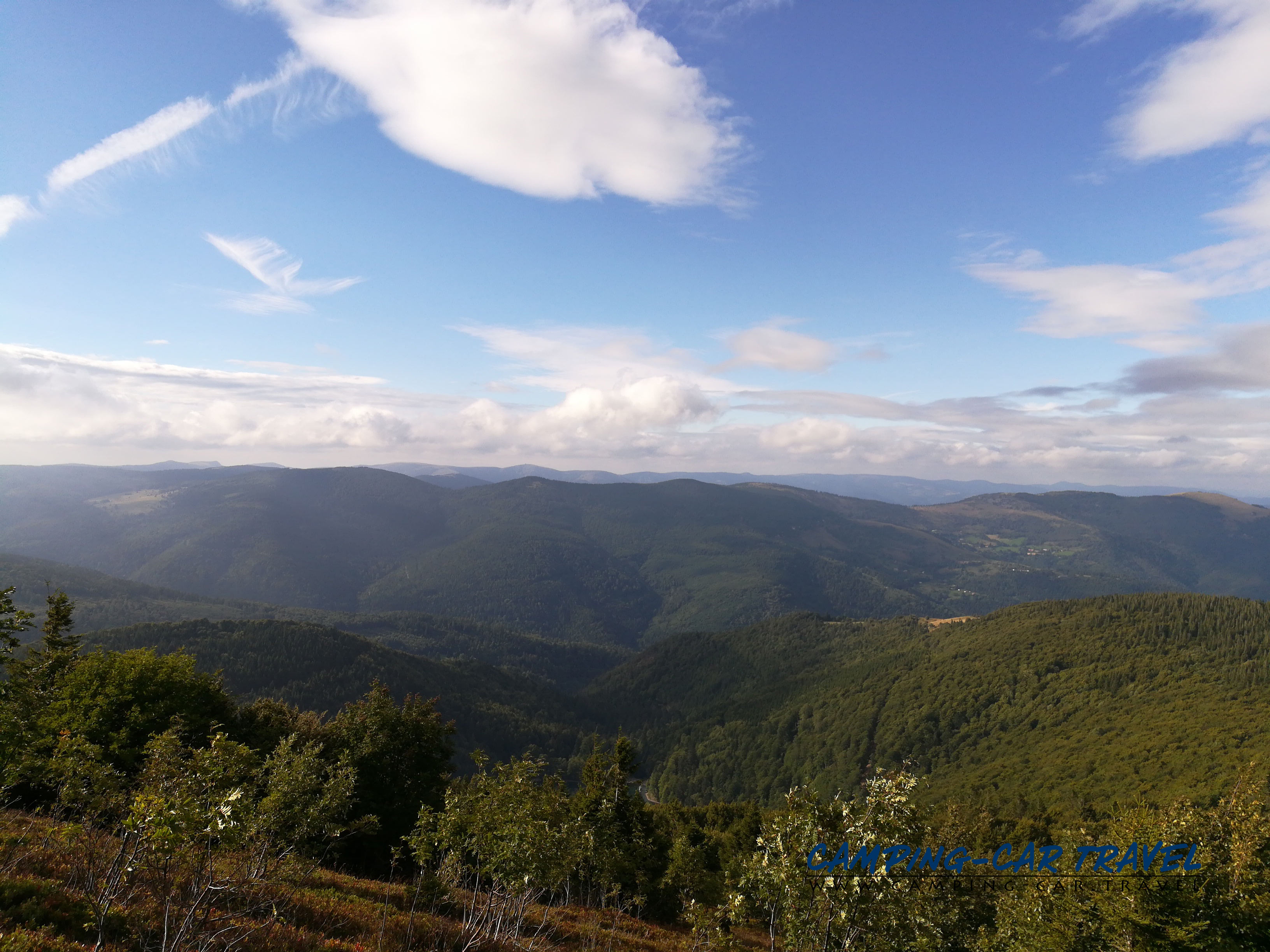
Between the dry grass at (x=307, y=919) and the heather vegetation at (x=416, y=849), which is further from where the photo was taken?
the heather vegetation at (x=416, y=849)

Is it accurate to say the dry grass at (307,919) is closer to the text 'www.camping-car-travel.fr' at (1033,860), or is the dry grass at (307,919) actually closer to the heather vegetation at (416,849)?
the heather vegetation at (416,849)

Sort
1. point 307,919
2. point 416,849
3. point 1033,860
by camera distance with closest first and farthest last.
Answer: point 307,919
point 416,849
point 1033,860

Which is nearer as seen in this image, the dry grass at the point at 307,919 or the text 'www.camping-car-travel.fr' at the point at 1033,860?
the dry grass at the point at 307,919

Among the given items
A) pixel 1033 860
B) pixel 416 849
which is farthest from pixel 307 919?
pixel 1033 860

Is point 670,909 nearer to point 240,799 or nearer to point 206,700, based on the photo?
point 206,700

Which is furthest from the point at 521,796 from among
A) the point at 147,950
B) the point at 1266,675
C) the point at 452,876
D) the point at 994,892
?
the point at 1266,675

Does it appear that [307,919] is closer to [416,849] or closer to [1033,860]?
[416,849]

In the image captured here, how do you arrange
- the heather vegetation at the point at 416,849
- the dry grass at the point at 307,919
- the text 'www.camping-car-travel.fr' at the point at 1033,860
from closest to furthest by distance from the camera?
the dry grass at the point at 307,919, the heather vegetation at the point at 416,849, the text 'www.camping-car-travel.fr' at the point at 1033,860

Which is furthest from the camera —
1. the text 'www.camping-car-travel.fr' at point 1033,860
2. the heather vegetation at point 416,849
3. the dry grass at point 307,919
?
the text 'www.camping-car-travel.fr' at point 1033,860

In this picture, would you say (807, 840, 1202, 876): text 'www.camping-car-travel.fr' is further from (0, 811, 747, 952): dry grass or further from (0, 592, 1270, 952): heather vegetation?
(0, 811, 747, 952): dry grass

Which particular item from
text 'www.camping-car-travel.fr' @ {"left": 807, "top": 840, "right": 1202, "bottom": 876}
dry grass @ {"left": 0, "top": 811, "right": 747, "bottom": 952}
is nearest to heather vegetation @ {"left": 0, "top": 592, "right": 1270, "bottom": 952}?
dry grass @ {"left": 0, "top": 811, "right": 747, "bottom": 952}

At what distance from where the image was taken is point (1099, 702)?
180 meters

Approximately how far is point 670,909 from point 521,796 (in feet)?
150

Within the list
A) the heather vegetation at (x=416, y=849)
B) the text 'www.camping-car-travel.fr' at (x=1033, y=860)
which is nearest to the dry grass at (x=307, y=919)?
the heather vegetation at (x=416, y=849)
